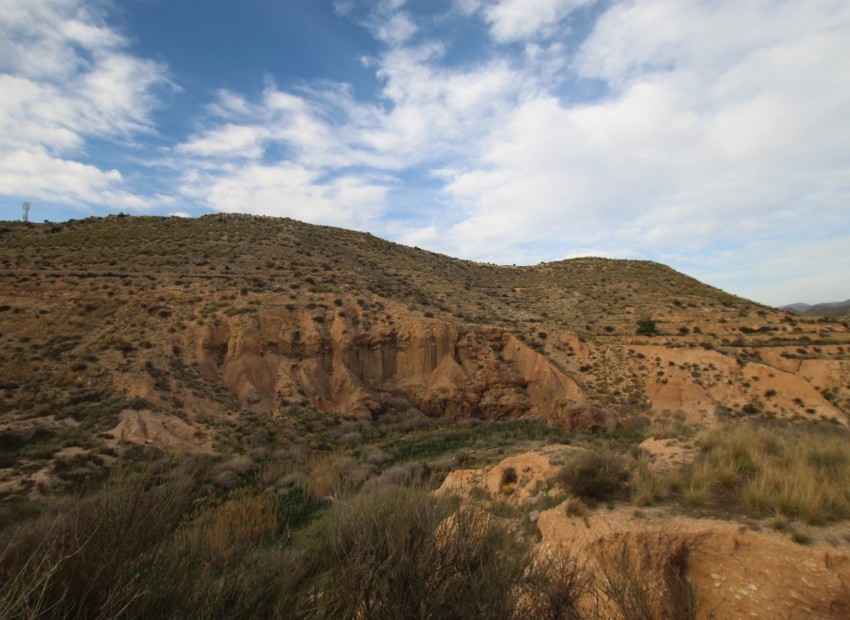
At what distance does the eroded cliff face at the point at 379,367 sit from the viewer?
24734mm

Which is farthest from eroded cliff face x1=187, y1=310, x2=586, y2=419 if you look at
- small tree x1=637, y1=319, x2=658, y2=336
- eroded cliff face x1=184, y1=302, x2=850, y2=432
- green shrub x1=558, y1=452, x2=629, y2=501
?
green shrub x1=558, y1=452, x2=629, y2=501

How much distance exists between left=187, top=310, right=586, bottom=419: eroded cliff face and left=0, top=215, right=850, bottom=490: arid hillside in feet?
0.30

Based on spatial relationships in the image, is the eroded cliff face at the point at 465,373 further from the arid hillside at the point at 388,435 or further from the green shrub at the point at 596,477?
the green shrub at the point at 596,477

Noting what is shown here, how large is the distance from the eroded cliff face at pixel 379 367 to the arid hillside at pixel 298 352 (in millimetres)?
92

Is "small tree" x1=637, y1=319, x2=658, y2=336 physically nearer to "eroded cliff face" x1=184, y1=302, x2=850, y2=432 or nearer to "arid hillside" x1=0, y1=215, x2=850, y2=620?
"arid hillside" x1=0, y1=215, x2=850, y2=620

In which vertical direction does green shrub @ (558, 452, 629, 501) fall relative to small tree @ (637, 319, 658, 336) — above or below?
below

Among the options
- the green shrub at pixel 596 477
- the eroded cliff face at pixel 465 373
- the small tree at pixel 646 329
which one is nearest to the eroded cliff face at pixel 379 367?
the eroded cliff face at pixel 465 373

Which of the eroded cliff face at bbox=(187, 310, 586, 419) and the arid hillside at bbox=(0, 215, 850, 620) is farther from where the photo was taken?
the eroded cliff face at bbox=(187, 310, 586, 419)

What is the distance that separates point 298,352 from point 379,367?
5015 millimetres

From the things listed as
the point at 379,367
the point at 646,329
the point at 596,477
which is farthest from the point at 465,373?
the point at 596,477

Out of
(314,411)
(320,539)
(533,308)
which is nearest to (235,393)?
(314,411)

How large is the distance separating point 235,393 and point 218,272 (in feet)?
44.0

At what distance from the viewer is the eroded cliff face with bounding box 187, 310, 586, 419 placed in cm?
2473

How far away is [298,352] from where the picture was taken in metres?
27.0
